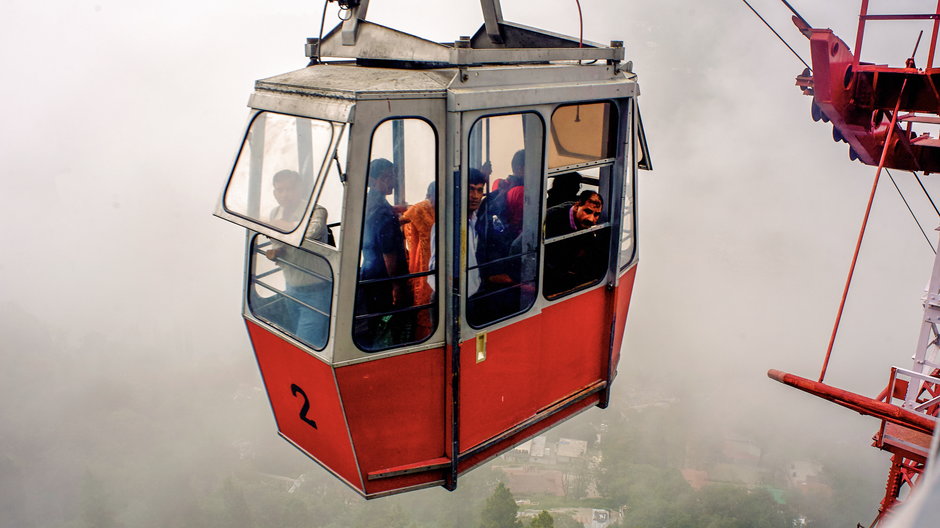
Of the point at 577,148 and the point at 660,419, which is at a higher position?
the point at 577,148

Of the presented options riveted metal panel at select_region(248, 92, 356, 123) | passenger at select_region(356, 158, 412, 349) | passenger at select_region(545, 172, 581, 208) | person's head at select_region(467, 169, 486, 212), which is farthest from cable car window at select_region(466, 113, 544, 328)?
riveted metal panel at select_region(248, 92, 356, 123)

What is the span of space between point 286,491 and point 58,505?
26.7m

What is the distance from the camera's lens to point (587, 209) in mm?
5039

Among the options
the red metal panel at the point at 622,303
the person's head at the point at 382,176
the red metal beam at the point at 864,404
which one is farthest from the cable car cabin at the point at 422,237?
the red metal beam at the point at 864,404

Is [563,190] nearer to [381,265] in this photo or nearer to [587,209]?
[587,209]

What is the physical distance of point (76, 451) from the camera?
76438mm

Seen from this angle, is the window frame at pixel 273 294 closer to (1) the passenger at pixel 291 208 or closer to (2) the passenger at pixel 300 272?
(2) the passenger at pixel 300 272

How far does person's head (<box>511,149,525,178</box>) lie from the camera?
4495 mm

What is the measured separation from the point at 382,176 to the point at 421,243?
0.49 meters

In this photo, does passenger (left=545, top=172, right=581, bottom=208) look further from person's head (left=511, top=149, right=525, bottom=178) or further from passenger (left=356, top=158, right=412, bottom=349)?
passenger (left=356, top=158, right=412, bottom=349)

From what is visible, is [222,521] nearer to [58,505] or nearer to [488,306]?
[58,505]

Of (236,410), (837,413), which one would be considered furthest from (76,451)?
(837,413)

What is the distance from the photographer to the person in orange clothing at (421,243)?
4188mm

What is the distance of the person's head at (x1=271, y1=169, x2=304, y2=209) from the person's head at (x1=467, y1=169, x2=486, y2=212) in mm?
1004
